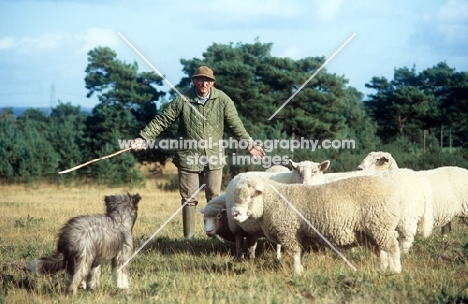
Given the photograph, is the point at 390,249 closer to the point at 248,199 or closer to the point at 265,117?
the point at 248,199

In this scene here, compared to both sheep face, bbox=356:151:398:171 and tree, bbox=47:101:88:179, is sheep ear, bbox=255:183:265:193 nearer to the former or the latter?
sheep face, bbox=356:151:398:171

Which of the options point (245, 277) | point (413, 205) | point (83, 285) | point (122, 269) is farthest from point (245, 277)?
point (413, 205)

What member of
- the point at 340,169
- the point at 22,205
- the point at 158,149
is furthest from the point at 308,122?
the point at 22,205

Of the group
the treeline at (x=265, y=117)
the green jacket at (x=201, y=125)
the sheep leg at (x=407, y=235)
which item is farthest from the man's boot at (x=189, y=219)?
the treeline at (x=265, y=117)

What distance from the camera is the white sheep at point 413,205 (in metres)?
9.45

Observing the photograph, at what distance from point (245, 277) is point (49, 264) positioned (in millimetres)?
2398

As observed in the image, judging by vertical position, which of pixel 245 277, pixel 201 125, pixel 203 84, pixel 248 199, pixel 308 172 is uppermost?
pixel 203 84

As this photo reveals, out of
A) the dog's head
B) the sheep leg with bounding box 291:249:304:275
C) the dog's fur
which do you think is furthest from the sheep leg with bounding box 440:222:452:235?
the dog's fur

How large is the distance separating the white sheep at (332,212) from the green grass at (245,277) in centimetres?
35

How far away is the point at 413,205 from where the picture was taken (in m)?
9.66

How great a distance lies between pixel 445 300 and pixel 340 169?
21.8 meters

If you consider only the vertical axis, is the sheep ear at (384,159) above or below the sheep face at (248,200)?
above

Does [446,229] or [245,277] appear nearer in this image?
[245,277]

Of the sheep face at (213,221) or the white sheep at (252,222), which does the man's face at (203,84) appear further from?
the sheep face at (213,221)
